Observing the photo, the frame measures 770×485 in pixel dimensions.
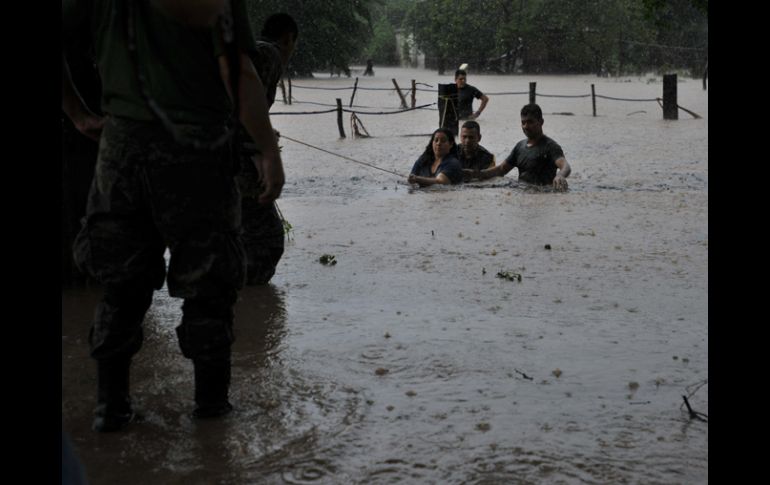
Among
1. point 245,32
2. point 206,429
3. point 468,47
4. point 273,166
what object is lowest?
point 206,429

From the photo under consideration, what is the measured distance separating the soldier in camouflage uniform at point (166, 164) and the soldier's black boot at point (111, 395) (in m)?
0.05

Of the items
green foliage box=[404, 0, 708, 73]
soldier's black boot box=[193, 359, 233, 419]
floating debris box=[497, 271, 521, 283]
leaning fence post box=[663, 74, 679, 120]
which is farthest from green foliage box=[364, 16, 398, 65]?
soldier's black boot box=[193, 359, 233, 419]

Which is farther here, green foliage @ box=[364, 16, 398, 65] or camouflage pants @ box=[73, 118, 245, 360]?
green foliage @ box=[364, 16, 398, 65]

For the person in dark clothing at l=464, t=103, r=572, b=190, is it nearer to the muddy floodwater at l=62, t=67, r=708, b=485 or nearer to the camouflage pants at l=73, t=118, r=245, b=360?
the muddy floodwater at l=62, t=67, r=708, b=485

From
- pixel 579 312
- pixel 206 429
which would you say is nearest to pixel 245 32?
pixel 206 429

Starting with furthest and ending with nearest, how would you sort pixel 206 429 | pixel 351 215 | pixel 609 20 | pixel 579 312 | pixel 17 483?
pixel 609 20 → pixel 351 215 → pixel 579 312 → pixel 206 429 → pixel 17 483

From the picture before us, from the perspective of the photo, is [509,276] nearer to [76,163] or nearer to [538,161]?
[76,163]

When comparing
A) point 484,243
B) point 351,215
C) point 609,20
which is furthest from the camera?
point 609,20

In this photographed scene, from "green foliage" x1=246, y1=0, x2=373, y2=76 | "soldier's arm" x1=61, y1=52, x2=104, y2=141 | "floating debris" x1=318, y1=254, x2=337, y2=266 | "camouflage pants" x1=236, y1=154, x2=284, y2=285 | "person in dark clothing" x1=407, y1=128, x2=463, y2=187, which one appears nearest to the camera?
"soldier's arm" x1=61, y1=52, x2=104, y2=141

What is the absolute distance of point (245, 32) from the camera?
3.31m

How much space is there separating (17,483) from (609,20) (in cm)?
6369

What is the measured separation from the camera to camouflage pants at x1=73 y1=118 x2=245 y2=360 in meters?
3.28

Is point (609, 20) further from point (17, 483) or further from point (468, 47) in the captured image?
point (17, 483)

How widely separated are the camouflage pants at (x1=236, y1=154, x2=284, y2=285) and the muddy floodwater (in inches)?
7.9
